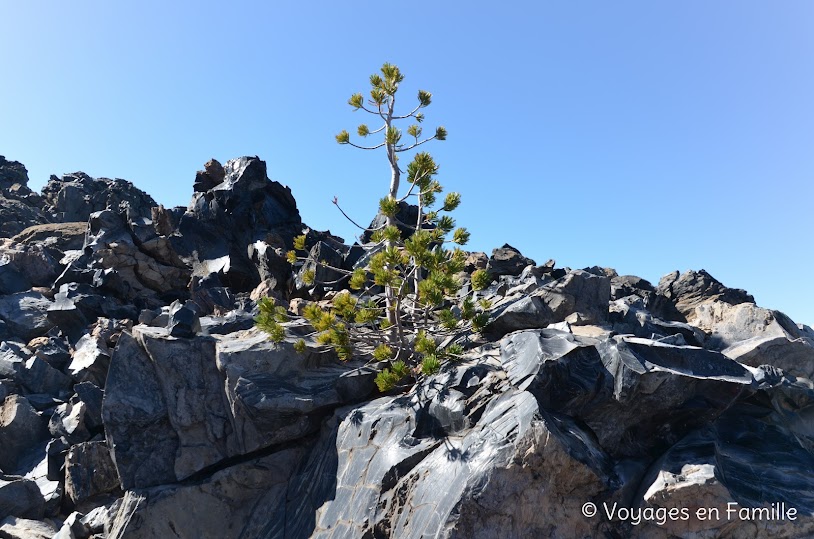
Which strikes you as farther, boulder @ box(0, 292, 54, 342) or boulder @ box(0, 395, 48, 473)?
boulder @ box(0, 292, 54, 342)

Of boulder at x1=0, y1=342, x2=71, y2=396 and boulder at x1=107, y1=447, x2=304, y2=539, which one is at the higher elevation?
boulder at x1=0, y1=342, x2=71, y2=396

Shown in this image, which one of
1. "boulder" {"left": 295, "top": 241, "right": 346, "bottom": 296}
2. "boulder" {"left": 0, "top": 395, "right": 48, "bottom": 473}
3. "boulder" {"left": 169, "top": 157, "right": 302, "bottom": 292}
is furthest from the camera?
"boulder" {"left": 169, "top": 157, "right": 302, "bottom": 292}

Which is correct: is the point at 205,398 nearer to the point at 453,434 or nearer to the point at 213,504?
the point at 213,504

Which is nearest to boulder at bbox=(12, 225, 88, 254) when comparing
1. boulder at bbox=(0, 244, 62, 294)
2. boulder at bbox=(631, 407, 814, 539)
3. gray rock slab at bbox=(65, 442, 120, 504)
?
boulder at bbox=(0, 244, 62, 294)

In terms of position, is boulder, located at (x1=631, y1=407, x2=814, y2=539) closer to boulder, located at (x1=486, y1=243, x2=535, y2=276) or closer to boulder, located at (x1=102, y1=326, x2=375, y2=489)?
boulder, located at (x1=102, y1=326, x2=375, y2=489)

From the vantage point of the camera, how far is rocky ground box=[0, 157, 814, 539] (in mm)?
8594

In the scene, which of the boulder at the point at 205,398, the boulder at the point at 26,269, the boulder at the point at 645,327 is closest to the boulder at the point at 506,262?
the boulder at the point at 645,327

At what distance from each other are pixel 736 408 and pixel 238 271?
23348 mm

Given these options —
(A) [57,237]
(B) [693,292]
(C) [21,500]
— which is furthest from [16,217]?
(B) [693,292]

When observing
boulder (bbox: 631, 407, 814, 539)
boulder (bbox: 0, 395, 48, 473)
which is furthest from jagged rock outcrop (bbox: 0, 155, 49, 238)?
boulder (bbox: 631, 407, 814, 539)

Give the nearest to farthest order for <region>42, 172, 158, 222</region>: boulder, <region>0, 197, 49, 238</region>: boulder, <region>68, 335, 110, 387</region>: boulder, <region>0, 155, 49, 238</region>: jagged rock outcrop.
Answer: <region>68, 335, 110, 387</region>: boulder < <region>0, 197, 49, 238</region>: boulder < <region>0, 155, 49, 238</region>: jagged rock outcrop < <region>42, 172, 158, 222</region>: boulder

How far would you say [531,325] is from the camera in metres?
13.7

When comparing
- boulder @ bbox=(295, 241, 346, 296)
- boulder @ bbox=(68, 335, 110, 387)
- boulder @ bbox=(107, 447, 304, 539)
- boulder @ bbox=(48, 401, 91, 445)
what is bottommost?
boulder @ bbox=(107, 447, 304, 539)

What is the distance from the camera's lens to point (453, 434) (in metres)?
9.97
